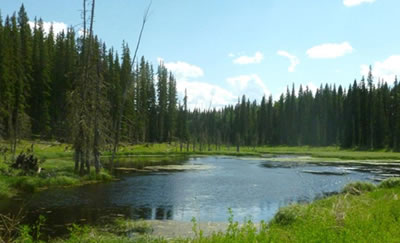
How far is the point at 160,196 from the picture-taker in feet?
78.8

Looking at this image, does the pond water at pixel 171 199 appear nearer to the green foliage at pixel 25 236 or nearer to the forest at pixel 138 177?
the forest at pixel 138 177

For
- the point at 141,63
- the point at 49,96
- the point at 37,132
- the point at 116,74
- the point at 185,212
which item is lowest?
the point at 185,212

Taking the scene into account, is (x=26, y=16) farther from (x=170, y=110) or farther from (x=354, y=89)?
(x=354, y=89)

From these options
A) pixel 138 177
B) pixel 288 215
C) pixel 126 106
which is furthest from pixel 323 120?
pixel 288 215

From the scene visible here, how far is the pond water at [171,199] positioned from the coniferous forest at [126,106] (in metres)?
7.27

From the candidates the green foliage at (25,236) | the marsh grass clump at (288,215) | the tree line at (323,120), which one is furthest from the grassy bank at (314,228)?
the tree line at (323,120)

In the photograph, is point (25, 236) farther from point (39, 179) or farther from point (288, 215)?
point (39, 179)

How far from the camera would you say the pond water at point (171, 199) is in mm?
17906

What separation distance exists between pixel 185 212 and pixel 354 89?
99427 mm

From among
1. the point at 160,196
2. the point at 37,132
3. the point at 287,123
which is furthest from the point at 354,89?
the point at 160,196

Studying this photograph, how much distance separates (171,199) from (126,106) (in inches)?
2097

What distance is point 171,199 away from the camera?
23062 millimetres

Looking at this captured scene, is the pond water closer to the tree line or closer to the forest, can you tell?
the forest

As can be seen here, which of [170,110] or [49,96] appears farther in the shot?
[170,110]
